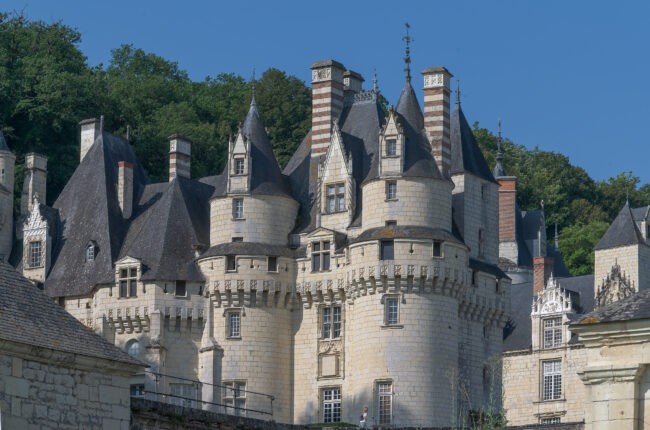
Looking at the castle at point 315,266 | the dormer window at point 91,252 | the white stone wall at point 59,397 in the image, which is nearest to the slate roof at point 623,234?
the castle at point 315,266

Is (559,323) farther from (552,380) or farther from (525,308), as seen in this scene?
(525,308)

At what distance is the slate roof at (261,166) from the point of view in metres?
51.6

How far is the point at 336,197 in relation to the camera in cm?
5125

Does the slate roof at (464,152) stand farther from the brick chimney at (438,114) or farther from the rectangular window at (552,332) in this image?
the rectangular window at (552,332)

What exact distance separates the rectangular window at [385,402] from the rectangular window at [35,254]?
13.3m

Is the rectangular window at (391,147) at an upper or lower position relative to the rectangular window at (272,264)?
upper

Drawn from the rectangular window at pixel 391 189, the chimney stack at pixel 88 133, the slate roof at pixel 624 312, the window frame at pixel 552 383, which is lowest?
the slate roof at pixel 624 312

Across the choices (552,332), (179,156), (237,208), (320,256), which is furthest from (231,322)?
(552,332)

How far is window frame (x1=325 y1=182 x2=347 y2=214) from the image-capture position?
5109 centimetres

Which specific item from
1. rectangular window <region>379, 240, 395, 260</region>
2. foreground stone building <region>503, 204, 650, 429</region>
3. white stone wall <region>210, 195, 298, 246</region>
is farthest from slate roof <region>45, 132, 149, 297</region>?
foreground stone building <region>503, 204, 650, 429</region>

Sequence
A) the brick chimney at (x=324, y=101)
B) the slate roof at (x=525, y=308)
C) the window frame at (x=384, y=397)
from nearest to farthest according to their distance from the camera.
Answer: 1. the window frame at (x=384, y=397)
2. the brick chimney at (x=324, y=101)
3. the slate roof at (x=525, y=308)

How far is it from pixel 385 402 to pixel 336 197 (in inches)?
277

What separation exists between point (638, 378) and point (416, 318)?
27.3 meters

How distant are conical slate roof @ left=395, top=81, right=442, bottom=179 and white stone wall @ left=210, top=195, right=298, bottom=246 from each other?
14.8 ft
